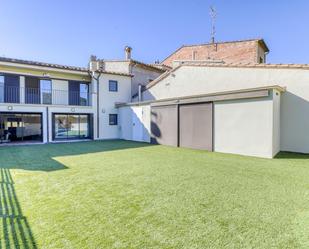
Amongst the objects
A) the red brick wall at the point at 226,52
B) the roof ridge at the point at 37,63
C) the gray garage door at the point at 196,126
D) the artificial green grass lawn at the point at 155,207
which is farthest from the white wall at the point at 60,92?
the red brick wall at the point at 226,52

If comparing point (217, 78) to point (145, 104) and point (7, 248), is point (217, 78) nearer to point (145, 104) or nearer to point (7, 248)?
point (145, 104)

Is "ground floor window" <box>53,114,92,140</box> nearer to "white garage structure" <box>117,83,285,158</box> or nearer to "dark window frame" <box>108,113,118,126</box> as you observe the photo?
"dark window frame" <box>108,113,118,126</box>

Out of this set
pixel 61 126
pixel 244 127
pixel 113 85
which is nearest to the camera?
pixel 244 127

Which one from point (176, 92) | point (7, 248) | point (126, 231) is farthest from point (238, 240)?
point (176, 92)

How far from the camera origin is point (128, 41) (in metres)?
21.2

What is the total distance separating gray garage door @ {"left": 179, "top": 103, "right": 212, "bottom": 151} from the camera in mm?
10602

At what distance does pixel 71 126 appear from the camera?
16.2m

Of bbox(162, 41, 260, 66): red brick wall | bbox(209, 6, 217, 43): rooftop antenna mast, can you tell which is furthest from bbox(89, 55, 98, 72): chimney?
bbox(209, 6, 217, 43): rooftop antenna mast

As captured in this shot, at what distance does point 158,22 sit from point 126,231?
1668 centimetres

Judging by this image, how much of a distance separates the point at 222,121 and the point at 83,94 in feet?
38.7

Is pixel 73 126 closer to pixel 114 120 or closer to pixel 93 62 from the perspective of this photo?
pixel 114 120

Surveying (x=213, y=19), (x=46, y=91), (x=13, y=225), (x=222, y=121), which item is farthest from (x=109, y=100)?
(x=13, y=225)

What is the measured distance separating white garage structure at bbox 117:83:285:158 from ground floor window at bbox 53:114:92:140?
206 inches

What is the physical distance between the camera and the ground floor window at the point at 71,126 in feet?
51.4
